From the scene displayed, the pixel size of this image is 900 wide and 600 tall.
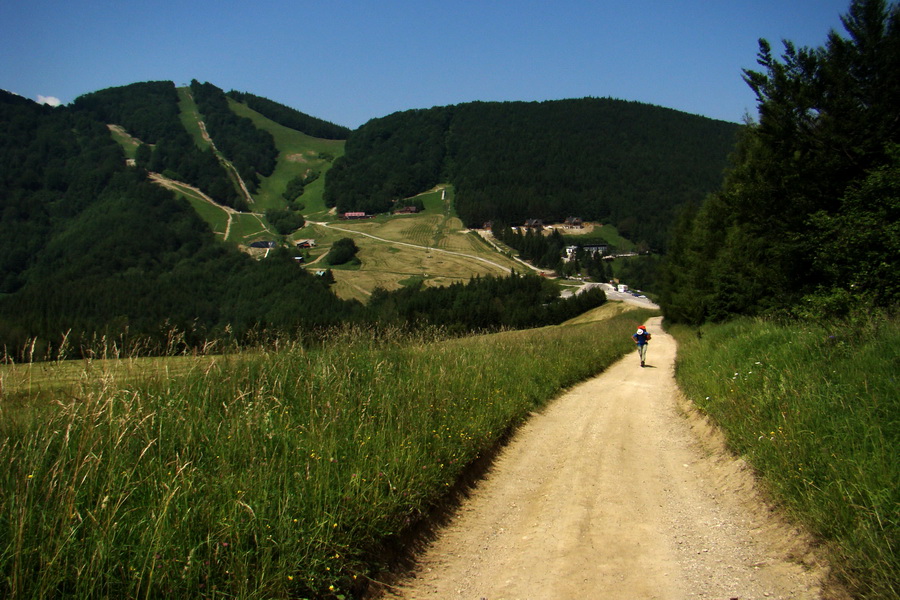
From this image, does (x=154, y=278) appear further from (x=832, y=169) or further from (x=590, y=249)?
(x=832, y=169)

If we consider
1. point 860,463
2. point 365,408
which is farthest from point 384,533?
point 860,463

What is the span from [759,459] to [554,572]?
3039mm

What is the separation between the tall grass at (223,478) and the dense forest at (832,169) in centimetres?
1124

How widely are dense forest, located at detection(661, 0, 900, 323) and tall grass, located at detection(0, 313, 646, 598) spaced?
11.2m

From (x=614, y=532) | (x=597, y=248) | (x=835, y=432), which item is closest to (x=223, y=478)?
Answer: (x=614, y=532)

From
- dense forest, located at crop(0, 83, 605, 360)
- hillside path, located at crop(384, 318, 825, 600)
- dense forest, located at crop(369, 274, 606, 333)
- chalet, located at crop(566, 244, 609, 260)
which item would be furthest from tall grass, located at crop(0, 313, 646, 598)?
chalet, located at crop(566, 244, 609, 260)

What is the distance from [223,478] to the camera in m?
4.18

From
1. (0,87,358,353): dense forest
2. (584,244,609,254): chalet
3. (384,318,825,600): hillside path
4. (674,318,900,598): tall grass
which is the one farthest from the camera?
(584,244,609,254): chalet

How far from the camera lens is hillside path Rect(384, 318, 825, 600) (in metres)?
4.25

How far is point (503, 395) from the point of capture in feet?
32.6

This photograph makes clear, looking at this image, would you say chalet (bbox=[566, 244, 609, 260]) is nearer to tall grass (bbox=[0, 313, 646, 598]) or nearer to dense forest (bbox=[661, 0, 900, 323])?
dense forest (bbox=[661, 0, 900, 323])

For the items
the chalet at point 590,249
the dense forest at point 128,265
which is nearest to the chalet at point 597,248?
the chalet at point 590,249

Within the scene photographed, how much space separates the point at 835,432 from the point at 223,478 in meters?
5.30

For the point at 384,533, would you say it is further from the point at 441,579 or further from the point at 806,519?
the point at 806,519
